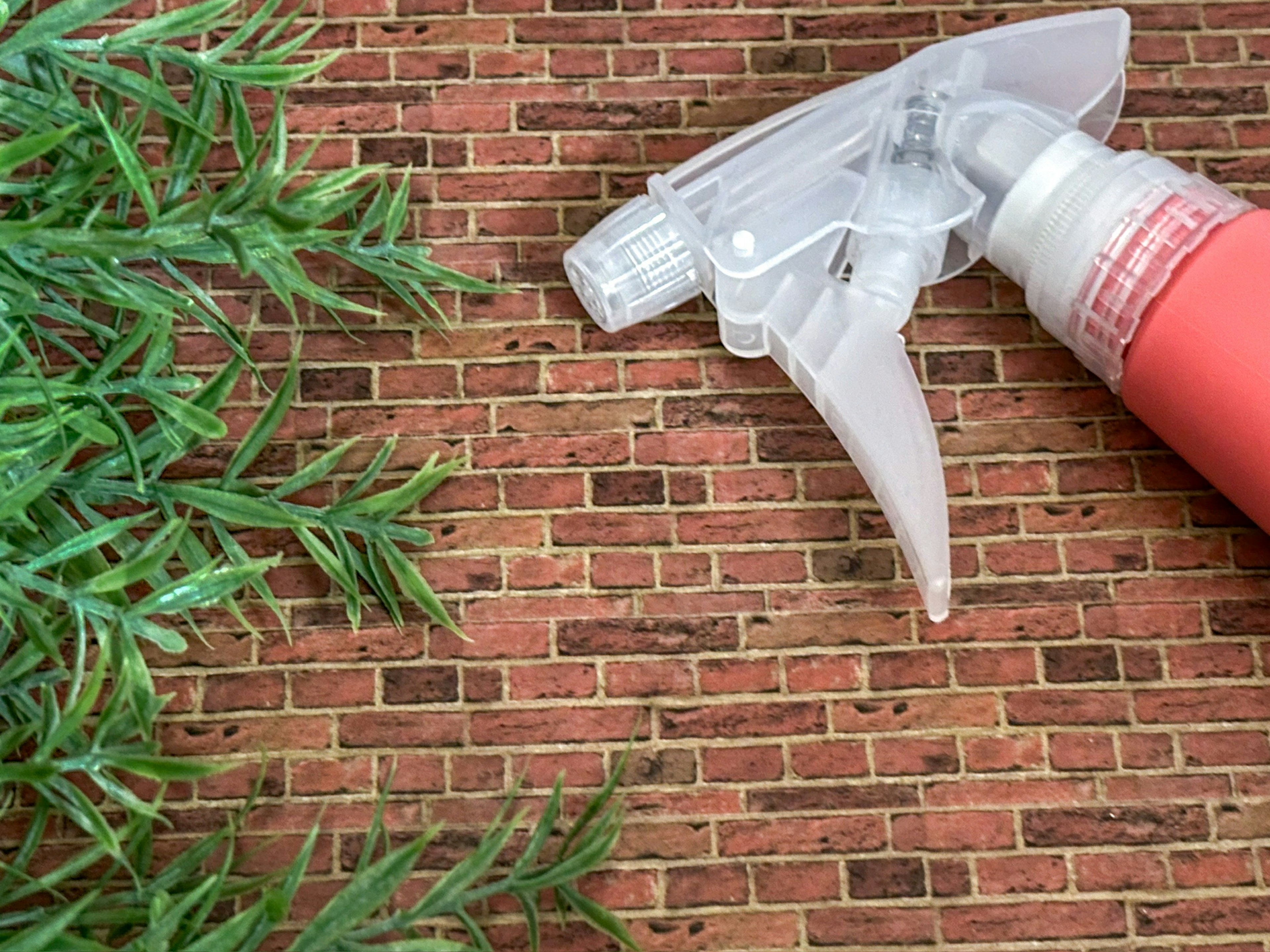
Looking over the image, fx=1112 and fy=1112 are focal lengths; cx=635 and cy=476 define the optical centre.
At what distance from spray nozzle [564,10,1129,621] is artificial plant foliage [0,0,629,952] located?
0.22 m

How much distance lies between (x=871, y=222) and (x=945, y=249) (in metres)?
0.09

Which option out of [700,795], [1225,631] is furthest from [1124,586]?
[700,795]

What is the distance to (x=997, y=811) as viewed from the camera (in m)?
1.13

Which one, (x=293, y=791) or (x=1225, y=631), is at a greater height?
(x=1225, y=631)

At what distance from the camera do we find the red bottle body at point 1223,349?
101cm

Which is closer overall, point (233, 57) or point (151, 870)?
point (151, 870)

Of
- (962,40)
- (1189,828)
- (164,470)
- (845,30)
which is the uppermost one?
(845,30)

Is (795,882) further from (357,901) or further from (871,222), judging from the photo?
(871,222)

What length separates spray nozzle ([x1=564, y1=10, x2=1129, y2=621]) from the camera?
3.58ft

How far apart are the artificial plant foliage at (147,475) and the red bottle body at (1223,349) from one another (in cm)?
68

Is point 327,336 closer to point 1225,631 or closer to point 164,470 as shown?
point 164,470

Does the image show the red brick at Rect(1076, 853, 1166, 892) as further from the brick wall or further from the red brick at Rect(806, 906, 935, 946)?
the red brick at Rect(806, 906, 935, 946)

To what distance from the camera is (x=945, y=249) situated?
44.3 inches

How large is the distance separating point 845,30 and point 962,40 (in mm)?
174
